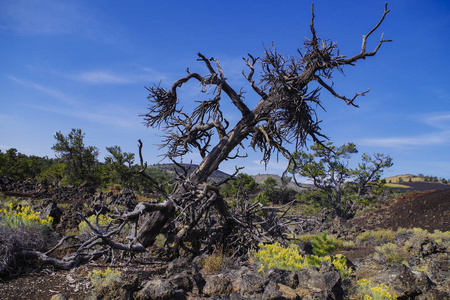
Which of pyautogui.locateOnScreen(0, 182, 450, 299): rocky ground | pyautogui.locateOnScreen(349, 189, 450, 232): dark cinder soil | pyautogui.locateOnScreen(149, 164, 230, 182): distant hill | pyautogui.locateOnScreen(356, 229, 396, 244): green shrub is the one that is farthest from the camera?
pyautogui.locateOnScreen(349, 189, 450, 232): dark cinder soil

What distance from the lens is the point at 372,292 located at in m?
4.27

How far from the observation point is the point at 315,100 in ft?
21.4

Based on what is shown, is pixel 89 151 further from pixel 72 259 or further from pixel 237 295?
pixel 237 295

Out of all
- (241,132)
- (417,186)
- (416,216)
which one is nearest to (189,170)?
(241,132)

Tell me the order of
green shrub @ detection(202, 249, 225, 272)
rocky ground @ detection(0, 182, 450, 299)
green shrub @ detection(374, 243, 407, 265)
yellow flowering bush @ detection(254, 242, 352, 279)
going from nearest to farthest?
rocky ground @ detection(0, 182, 450, 299)
yellow flowering bush @ detection(254, 242, 352, 279)
green shrub @ detection(202, 249, 225, 272)
green shrub @ detection(374, 243, 407, 265)

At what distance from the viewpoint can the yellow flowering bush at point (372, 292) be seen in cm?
397

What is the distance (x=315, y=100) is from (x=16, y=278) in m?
6.60

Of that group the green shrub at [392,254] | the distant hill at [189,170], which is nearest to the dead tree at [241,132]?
the distant hill at [189,170]

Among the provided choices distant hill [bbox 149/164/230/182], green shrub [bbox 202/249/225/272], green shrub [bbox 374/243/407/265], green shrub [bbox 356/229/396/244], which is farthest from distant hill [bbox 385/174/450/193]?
green shrub [bbox 202/249/225/272]

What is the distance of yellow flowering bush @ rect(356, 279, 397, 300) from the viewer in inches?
156

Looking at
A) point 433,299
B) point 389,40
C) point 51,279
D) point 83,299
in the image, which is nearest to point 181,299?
point 83,299

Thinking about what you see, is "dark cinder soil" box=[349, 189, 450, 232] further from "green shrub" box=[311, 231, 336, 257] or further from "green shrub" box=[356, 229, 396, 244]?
"green shrub" box=[311, 231, 336, 257]

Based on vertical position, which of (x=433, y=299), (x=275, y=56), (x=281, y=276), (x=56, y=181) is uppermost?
(x=275, y=56)

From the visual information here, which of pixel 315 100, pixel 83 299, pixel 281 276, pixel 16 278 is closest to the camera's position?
pixel 83 299
